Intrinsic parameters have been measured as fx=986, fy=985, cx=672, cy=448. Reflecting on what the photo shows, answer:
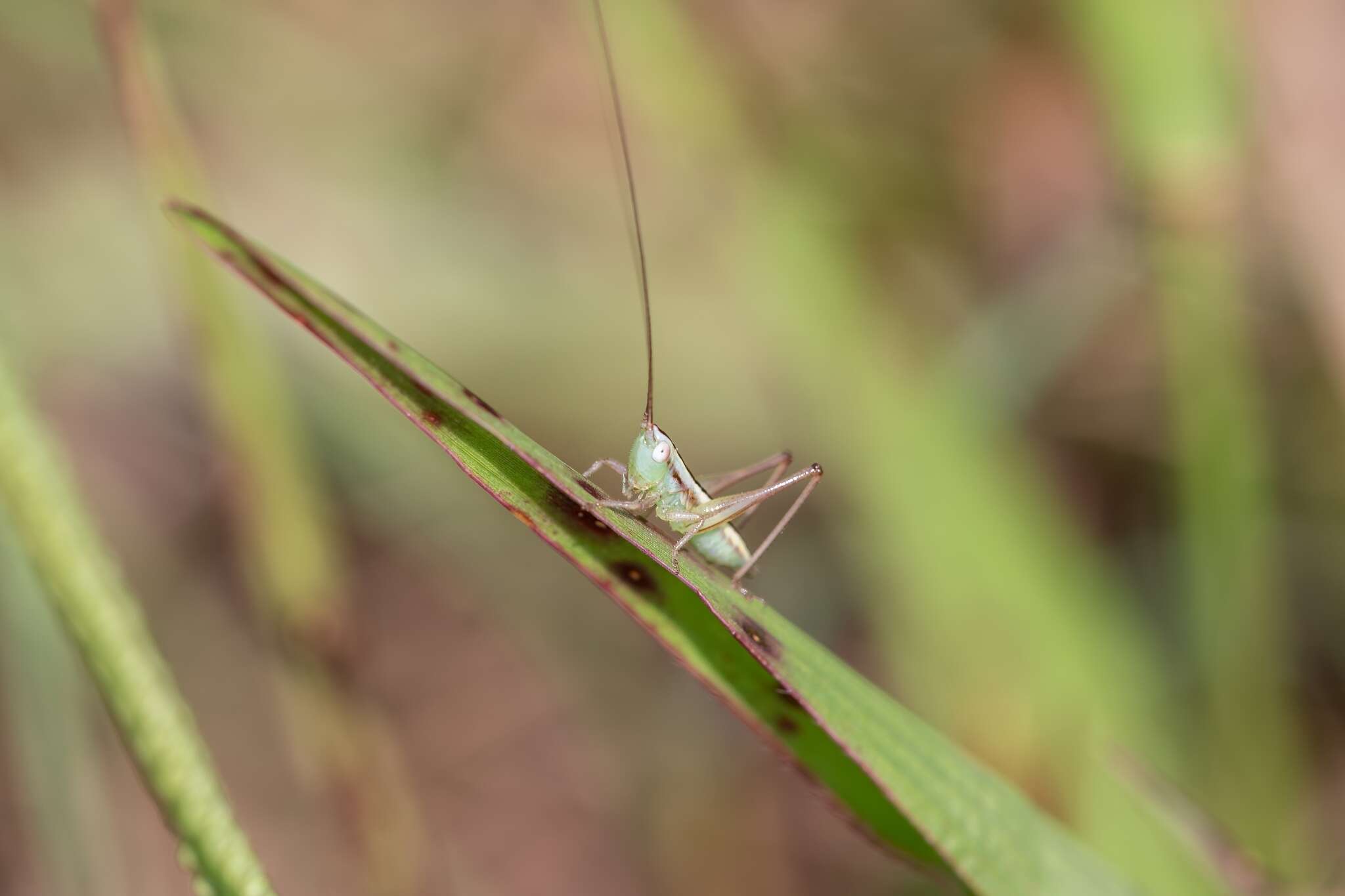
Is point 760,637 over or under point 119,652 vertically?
under

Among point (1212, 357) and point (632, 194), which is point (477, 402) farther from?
point (1212, 357)

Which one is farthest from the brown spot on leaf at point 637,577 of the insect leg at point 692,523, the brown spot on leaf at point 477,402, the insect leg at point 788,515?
the insect leg at point 788,515

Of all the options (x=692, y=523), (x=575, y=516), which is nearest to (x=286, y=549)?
(x=692, y=523)

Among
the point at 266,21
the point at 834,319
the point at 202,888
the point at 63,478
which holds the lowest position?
the point at 202,888

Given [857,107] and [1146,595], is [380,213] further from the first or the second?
[1146,595]

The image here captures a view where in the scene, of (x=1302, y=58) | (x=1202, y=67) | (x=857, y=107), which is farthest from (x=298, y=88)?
(x=1302, y=58)

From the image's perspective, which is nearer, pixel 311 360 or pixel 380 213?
pixel 311 360
